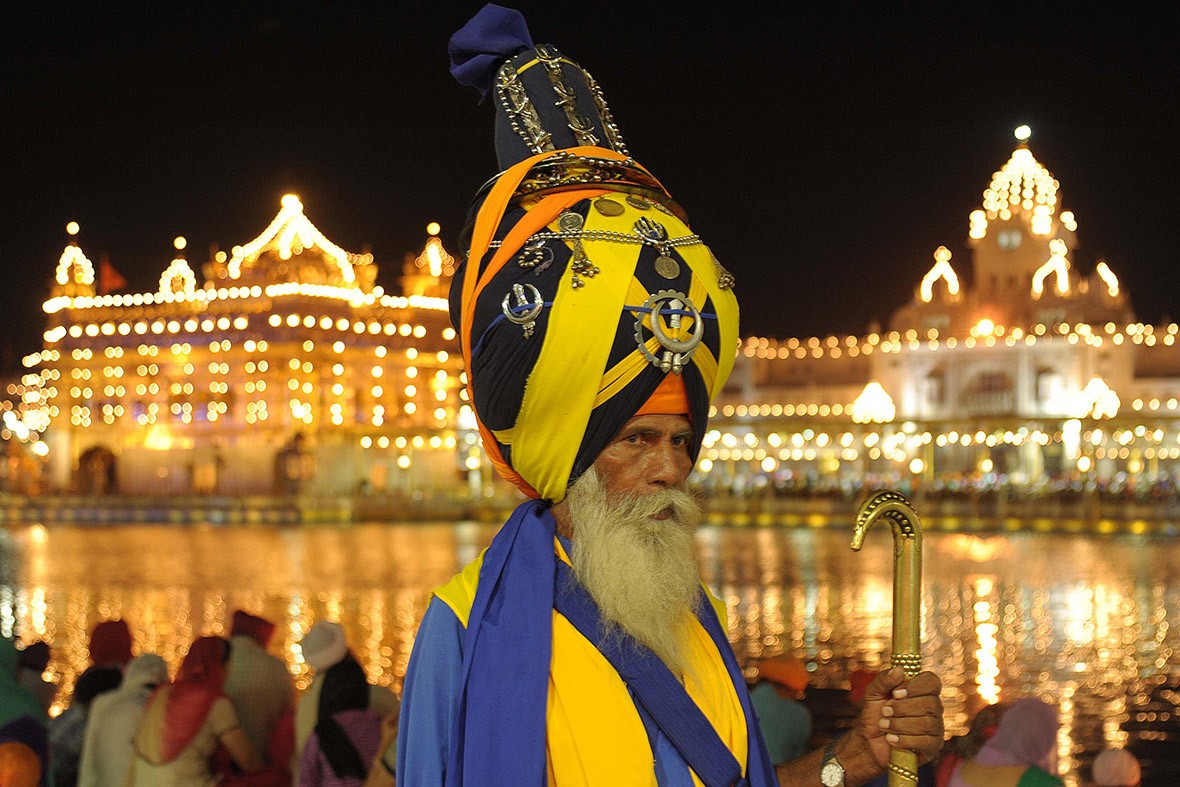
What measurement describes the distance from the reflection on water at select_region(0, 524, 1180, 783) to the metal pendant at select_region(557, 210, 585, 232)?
4.53 metres

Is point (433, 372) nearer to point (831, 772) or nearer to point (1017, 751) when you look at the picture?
point (1017, 751)

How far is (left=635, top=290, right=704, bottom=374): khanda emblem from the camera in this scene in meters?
1.88

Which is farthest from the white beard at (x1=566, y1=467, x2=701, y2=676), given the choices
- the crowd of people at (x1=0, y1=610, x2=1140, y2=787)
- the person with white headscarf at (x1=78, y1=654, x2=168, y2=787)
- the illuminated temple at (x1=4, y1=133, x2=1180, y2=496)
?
the illuminated temple at (x1=4, y1=133, x2=1180, y2=496)

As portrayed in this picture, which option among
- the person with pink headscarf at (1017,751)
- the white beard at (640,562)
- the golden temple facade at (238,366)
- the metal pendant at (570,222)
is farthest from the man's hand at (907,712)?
the golden temple facade at (238,366)

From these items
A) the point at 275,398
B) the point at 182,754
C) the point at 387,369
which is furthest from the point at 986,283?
the point at 182,754

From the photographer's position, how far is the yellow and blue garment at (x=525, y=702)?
168cm

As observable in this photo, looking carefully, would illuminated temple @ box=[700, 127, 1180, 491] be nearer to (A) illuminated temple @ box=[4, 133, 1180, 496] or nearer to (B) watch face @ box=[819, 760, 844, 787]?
(A) illuminated temple @ box=[4, 133, 1180, 496]

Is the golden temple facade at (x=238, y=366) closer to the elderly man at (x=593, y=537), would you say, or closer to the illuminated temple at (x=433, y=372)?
the illuminated temple at (x=433, y=372)

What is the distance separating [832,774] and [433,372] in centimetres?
4763

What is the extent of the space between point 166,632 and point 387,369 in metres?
37.5

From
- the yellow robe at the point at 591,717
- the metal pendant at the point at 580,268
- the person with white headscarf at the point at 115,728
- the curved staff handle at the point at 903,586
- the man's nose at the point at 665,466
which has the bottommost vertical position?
the person with white headscarf at the point at 115,728

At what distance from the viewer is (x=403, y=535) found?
76.1 feet

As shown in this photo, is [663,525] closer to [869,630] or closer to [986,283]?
[869,630]

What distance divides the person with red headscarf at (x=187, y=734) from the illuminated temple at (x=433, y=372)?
3250 cm
